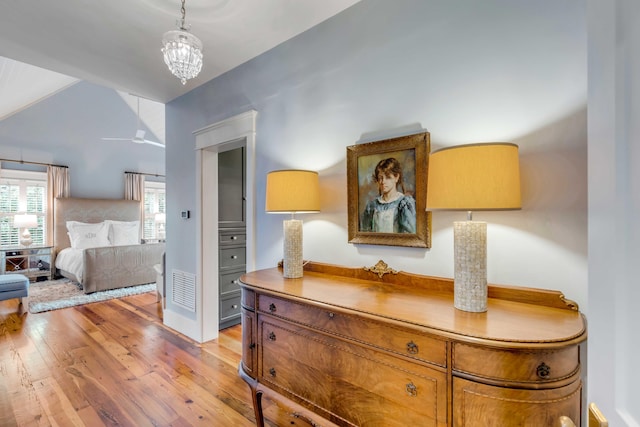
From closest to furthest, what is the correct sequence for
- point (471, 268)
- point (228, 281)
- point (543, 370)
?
point (543, 370) → point (471, 268) → point (228, 281)

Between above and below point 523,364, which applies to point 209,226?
above

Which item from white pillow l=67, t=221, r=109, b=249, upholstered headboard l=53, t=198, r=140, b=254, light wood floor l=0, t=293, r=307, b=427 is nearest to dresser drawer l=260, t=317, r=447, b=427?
light wood floor l=0, t=293, r=307, b=427

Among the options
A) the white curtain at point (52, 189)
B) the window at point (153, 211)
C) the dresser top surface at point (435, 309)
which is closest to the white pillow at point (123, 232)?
the window at point (153, 211)

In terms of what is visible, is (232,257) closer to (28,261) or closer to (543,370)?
(543,370)

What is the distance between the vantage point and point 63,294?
484 centimetres

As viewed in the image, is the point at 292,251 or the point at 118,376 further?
the point at 118,376

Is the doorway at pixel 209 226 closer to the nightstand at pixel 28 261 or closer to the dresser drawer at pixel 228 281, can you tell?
the dresser drawer at pixel 228 281

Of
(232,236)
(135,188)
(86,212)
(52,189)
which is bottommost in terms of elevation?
(232,236)

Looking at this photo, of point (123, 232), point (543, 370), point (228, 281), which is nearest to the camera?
point (543, 370)

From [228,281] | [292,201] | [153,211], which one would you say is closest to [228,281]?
[228,281]

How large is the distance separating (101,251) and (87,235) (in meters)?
1.58

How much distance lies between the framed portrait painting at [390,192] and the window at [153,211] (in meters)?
7.15

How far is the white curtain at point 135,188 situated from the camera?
7133 millimetres

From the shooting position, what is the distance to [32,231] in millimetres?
5957
